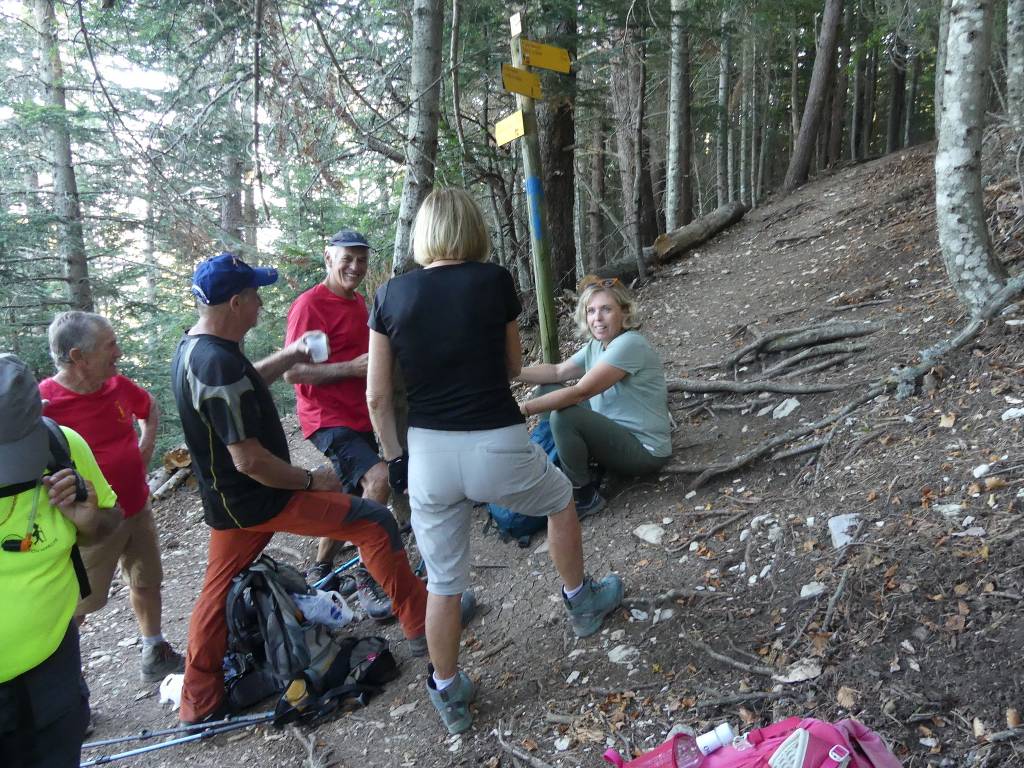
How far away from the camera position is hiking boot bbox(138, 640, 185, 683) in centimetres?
405

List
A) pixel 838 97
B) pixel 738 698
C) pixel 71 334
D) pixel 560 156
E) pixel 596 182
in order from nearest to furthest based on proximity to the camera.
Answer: pixel 738 698 < pixel 71 334 < pixel 560 156 < pixel 596 182 < pixel 838 97

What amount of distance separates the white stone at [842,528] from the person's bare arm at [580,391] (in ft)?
4.57

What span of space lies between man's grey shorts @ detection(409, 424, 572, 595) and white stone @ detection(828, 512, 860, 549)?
56.3 inches

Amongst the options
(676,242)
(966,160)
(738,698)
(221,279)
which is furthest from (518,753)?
(676,242)

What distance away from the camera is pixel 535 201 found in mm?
4402

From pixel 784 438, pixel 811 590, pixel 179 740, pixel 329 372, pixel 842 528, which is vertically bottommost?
pixel 179 740

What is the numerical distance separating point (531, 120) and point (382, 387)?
91.2 inches

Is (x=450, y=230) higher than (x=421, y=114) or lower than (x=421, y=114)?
lower

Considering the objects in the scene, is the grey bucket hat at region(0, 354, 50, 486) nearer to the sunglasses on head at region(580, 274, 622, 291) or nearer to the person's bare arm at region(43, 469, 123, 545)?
the person's bare arm at region(43, 469, 123, 545)

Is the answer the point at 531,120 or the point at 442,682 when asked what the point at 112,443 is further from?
the point at 531,120

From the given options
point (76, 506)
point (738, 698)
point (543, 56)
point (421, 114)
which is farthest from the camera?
point (421, 114)

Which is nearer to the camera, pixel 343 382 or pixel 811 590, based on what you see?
pixel 811 590

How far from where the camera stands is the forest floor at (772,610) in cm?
235

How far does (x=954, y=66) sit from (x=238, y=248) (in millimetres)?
6432
